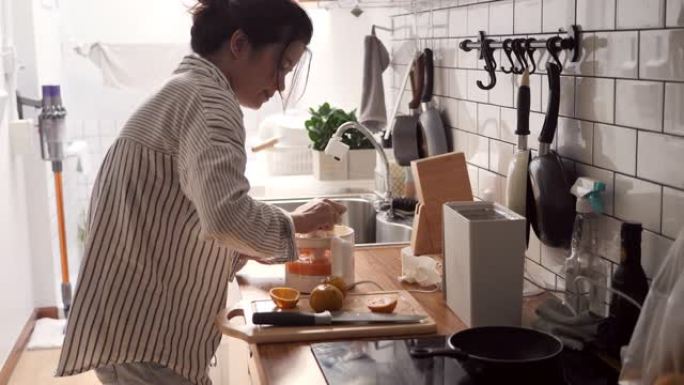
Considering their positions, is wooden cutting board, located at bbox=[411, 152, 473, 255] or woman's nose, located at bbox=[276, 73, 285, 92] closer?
woman's nose, located at bbox=[276, 73, 285, 92]

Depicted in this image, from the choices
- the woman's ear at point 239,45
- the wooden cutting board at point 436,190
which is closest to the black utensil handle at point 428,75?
the wooden cutting board at point 436,190

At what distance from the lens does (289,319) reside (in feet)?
5.35

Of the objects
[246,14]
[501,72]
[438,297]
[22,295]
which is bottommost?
[22,295]

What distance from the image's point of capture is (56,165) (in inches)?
164

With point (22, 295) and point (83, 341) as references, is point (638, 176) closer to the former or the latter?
point (83, 341)

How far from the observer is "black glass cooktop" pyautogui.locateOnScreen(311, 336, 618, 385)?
138 centimetres

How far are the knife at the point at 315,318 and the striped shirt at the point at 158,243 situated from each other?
0.34 feet

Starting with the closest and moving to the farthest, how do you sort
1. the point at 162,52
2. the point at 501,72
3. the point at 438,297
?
the point at 438,297, the point at 501,72, the point at 162,52

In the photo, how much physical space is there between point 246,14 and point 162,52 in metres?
2.94

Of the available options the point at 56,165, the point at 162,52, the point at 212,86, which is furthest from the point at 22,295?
the point at 212,86

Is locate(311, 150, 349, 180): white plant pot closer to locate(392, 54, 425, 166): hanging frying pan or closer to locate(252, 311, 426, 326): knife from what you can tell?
locate(392, 54, 425, 166): hanging frying pan

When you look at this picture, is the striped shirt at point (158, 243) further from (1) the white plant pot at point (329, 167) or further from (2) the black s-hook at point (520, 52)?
(1) the white plant pot at point (329, 167)

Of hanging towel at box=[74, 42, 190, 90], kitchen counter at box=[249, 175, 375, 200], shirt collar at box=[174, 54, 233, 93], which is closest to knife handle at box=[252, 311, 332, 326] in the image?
shirt collar at box=[174, 54, 233, 93]

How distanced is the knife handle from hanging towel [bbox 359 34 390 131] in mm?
1616
